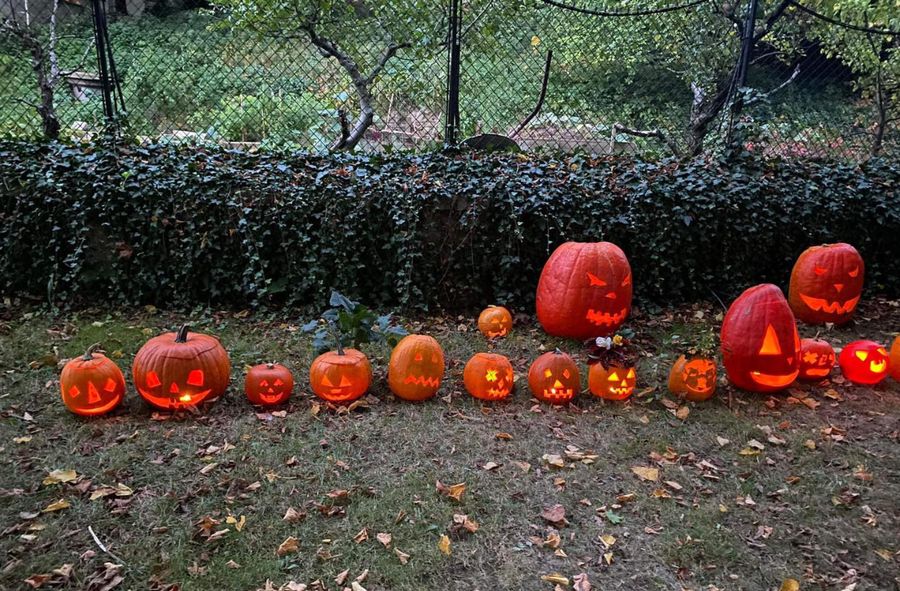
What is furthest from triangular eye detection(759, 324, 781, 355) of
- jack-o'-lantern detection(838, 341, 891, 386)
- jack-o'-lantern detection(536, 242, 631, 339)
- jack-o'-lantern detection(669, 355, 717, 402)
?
jack-o'-lantern detection(536, 242, 631, 339)

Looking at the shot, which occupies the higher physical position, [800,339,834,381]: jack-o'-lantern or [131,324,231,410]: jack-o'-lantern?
[131,324,231,410]: jack-o'-lantern

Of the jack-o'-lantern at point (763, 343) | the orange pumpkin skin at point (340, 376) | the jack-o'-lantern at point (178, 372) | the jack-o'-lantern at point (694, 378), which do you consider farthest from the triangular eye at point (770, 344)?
the jack-o'-lantern at point (178, 372)

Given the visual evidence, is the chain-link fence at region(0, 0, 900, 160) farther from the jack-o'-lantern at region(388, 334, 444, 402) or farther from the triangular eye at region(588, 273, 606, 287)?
the jack-o'-lantern at region(388, 334, 444, 402)

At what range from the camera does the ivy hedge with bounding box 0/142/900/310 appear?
177 inches

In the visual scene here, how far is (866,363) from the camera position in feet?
11.8

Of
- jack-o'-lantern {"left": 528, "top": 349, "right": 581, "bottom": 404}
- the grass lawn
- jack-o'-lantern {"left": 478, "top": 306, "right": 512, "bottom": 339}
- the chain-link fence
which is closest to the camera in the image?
the grass lawn

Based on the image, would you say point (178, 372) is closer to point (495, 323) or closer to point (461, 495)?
point (461, 495)

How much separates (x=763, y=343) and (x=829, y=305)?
61.9 inches

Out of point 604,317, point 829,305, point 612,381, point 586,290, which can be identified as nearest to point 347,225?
point 586,290

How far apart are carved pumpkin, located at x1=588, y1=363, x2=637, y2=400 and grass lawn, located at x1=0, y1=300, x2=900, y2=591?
0.08 metres

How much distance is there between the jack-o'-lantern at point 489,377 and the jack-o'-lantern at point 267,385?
3.29 feet

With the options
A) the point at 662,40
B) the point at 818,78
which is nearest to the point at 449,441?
the point at 662,40

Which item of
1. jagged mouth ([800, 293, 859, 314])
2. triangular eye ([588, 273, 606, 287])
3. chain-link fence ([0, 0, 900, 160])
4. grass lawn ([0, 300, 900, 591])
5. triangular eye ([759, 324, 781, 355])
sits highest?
chain-link fence ([0, 0, 900, 160])

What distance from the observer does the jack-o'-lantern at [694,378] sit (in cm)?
338
